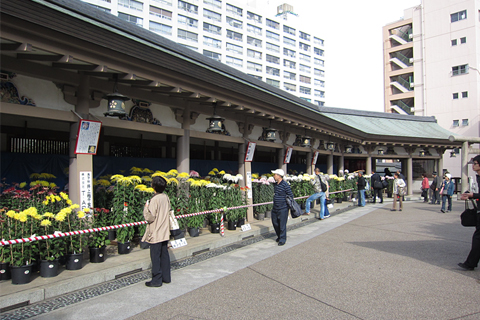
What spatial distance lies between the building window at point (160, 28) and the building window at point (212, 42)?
595 centimetres

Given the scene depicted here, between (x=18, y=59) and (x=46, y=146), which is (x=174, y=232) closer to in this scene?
(x=18, y=59)

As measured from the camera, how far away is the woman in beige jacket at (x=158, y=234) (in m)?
5.25

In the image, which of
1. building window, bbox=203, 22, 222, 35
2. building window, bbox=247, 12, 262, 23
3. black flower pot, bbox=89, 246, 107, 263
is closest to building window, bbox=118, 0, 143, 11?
building window, bbox=203, 22, 222, 35

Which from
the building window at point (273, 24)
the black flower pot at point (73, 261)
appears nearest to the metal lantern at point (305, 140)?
the black flower pot at point (73, 261)

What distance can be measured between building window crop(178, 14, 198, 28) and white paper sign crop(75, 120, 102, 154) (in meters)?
46.3

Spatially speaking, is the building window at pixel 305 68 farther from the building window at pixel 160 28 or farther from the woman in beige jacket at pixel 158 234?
the woman in beige jacket at pixel 158 234

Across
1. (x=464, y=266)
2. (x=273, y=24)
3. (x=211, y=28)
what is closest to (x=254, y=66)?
(x=273, y=24)

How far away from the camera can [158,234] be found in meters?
5.26

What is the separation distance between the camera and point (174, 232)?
19.0 feet

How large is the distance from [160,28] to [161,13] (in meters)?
2.02

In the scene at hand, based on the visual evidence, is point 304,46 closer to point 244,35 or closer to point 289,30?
point 289,30

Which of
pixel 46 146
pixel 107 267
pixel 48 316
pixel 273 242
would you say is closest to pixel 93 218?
pixel 107 267

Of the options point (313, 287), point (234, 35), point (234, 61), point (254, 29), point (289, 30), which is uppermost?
point (289, 30)

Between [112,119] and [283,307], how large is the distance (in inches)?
206
